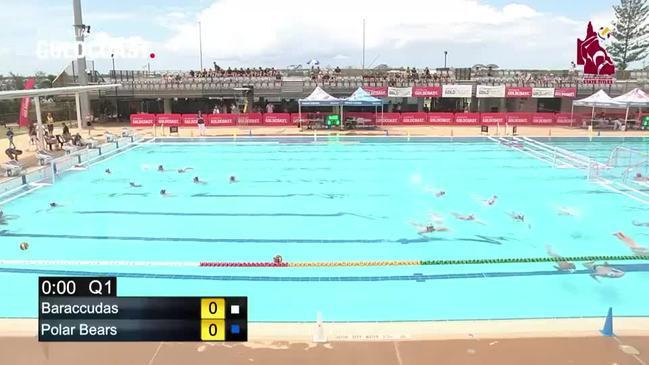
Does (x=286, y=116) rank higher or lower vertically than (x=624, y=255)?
higher

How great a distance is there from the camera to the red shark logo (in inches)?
1378

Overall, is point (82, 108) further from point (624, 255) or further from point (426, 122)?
point (624, 255)

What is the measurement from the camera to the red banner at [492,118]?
104ft

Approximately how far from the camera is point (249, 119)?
31.7 metres

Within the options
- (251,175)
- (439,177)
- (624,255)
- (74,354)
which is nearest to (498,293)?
(624,255)

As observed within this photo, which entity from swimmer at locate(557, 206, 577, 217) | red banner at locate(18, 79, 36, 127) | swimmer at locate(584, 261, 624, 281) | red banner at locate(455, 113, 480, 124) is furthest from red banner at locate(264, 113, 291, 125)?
swimmer at locate(584, 261, 624, 281)

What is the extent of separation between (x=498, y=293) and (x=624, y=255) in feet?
11.4

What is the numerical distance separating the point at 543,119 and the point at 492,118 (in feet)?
10.7

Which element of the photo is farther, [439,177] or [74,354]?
[439,177]

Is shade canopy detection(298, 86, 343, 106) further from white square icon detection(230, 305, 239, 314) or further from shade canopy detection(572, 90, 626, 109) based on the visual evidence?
white square icon detection(230, 305, 239, 314)

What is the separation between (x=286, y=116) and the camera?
104 ft

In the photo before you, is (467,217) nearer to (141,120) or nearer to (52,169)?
(52,169)

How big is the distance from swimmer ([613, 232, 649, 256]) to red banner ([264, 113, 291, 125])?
2296cm

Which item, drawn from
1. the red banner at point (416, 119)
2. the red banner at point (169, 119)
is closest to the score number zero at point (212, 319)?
the red banner at point (169, 119)
